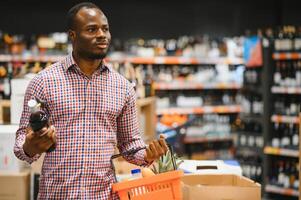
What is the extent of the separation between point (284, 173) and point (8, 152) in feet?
13.1

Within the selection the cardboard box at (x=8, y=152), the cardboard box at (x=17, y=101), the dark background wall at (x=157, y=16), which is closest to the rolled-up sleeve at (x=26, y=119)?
the cardboard box at (x=8, y=152)

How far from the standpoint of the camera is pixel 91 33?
7.85ft

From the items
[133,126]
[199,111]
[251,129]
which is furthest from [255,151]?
[133,126]

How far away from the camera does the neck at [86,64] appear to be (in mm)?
2467

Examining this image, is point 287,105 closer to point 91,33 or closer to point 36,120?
point 91,33

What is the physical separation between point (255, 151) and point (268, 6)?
326 cm

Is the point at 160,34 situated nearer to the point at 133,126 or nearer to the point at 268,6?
the point at 268,6

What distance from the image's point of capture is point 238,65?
8.69 m

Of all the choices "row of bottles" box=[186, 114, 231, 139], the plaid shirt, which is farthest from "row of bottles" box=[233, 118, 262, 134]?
the plaid shirt

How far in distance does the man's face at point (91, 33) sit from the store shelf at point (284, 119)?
419 centimetres

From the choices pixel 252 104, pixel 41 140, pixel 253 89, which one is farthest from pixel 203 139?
pixel 41 140

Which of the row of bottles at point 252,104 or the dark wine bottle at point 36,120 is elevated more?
the dark wine bottle at point 36,120

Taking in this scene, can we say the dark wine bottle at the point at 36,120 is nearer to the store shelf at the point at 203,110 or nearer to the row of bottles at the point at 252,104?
the row of bottles at the point at 252,104

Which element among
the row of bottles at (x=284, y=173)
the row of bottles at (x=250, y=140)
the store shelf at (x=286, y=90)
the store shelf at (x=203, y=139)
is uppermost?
the store shelf at (x=286, y=90)
